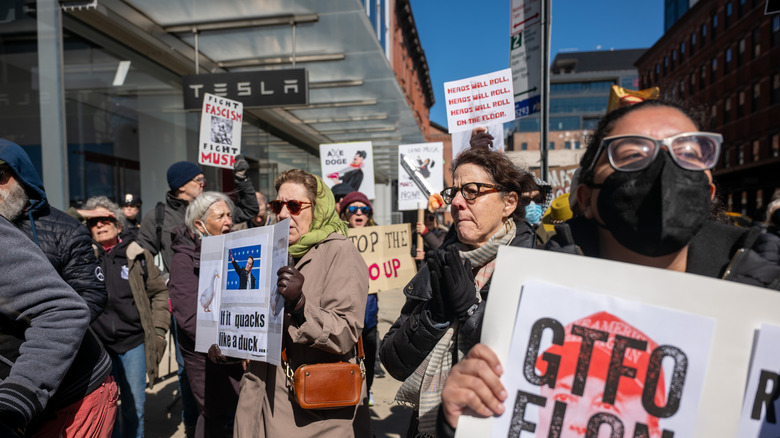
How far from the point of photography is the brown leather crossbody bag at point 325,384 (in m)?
2.17

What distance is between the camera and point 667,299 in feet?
3.26

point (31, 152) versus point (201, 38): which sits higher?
point (201, 38)

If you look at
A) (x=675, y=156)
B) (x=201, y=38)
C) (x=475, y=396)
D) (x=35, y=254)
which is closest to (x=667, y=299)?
(x=675, y=156)

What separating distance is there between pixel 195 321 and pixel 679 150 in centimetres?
316

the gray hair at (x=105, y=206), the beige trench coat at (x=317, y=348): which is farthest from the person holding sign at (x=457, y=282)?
the gray hair at (x=105, y=206)

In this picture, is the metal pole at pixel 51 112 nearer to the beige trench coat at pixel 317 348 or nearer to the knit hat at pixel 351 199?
the knit hat at pixel 351 199

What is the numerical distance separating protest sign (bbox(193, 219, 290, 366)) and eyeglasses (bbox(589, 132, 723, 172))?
56.3 inches

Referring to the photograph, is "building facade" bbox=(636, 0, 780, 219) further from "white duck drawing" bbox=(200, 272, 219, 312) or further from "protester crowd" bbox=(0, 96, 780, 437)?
"white duck drawing" bbox=(200, 272, 219, 312)

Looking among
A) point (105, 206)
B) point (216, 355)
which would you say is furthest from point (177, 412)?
point (216, 355)

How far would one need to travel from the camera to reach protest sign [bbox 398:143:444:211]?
24.9ft

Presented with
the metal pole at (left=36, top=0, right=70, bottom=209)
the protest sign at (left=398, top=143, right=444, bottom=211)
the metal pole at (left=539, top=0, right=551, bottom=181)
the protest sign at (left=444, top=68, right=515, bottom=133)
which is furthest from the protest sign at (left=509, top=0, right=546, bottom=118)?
the metal pole at (left=36, top=0, right=70, bottom=209)

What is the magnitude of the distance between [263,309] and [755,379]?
5.97ft

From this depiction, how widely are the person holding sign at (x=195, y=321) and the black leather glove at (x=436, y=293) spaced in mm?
1909

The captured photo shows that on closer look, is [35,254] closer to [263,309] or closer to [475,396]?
[263,309]
